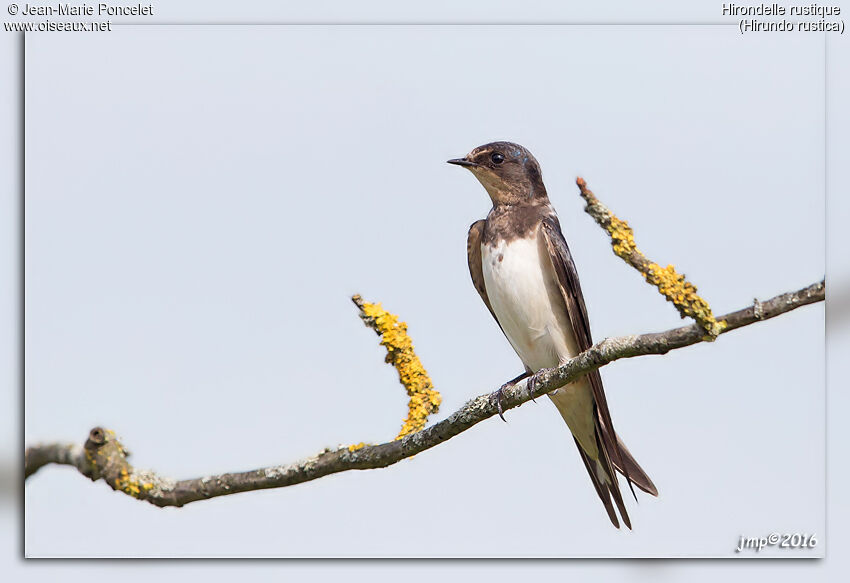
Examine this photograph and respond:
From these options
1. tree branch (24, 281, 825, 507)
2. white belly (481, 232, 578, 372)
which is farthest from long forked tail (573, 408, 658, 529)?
tree branch (24, 281, 825, 507)

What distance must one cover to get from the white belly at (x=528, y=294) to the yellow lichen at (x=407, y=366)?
1.24m

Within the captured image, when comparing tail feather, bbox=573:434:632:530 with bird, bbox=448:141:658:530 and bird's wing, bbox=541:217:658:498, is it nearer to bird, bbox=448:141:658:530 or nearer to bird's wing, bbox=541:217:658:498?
bird, bbox=448:141:658:530

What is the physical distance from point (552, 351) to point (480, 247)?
2.26 feet

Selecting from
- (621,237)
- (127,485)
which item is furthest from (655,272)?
(127,485)

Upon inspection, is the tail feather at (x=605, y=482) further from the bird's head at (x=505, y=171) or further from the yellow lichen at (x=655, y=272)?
the yellow lichen at (x=655, y=272)

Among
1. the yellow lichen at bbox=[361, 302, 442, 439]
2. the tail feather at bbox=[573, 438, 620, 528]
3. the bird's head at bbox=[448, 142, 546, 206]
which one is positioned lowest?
the tail feather at bbox=[573, 438, 620, 528]

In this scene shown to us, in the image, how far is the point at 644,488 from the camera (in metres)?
5.09

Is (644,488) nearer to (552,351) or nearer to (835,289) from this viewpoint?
(552,351)

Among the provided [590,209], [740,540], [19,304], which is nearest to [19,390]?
[19,304]

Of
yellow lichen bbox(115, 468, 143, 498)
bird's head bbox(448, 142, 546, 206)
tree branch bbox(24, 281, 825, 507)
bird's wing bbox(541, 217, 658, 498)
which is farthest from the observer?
bird's head bbox(448, 142, 546, 206)

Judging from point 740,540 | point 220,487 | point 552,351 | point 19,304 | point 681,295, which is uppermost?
point 19,304

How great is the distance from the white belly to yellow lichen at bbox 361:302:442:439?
1.24 metres

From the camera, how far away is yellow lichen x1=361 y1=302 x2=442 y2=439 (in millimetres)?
4172

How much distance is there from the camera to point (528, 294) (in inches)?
209
